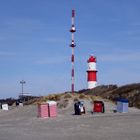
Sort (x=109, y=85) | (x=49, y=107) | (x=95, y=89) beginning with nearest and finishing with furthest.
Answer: (x=49, y=107) → (x=95, y=89) → (x=109, y=85)

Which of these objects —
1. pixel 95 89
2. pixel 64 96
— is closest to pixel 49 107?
pixel 64 96

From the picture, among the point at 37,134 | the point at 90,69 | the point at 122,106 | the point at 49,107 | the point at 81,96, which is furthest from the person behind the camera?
the point at 90,69

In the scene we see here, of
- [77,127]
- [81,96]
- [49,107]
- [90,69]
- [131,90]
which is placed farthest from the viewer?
[90,69]

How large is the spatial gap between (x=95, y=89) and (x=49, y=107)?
30814mm

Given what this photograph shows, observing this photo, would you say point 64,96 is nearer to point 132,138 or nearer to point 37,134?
point 37,134

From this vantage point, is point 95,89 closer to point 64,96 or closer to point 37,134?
point 64,96

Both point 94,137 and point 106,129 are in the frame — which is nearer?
point 94,137

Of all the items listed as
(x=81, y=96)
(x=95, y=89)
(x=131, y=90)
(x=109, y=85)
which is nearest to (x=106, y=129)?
(x=81, y=96)

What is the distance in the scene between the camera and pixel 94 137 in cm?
1658

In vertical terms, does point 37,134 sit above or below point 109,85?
below

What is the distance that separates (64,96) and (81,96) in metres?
1.95

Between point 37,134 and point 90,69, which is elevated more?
point 90,69

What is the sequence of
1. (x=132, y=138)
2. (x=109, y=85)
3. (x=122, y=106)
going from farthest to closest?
(x=109, y=85), (x=122, y=106), (x=132, y=138)

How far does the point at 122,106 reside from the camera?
110ft
